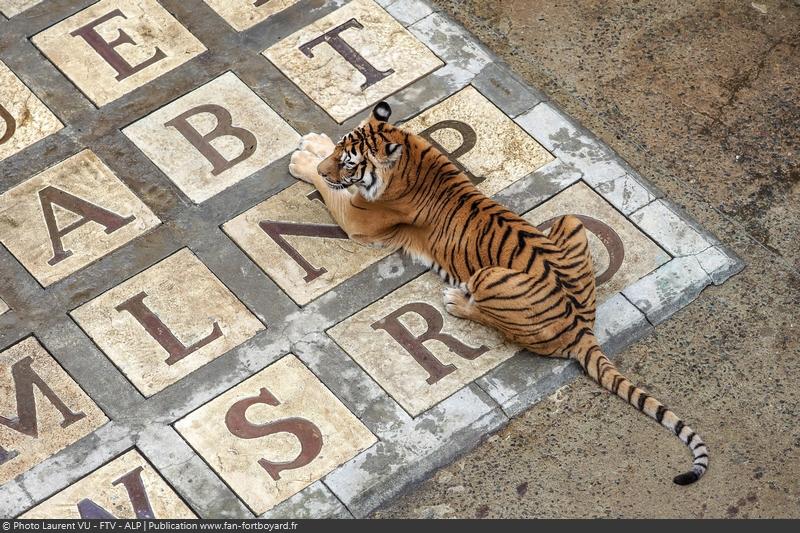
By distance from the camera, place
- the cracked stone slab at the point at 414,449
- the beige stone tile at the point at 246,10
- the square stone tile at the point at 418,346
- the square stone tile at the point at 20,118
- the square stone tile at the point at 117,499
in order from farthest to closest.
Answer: the beige stone tile at the point at 246,10 < the square stone tile at the point at 20,118 < the square stone tile at the point at 418,346 < the cracked stone slab at the point at 414,449 < the square stone tile at the point at 117,499

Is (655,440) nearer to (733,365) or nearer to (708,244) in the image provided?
(733,365)

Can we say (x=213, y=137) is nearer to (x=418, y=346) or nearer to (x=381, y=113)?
(x=381, y=113)

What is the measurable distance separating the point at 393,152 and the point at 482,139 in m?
1.26

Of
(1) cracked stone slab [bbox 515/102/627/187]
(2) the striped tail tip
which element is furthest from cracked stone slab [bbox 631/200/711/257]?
(2) the striped tail tip

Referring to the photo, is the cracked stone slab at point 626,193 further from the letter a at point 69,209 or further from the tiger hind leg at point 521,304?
the letter a at point 69,209

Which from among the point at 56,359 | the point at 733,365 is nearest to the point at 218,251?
the point at 56,359

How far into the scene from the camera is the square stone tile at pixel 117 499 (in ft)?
26.4

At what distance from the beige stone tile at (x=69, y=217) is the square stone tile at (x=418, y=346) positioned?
1658 mm

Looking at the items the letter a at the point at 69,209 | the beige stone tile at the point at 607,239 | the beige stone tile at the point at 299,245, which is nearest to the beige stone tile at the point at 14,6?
the letter a at the point at 69,209

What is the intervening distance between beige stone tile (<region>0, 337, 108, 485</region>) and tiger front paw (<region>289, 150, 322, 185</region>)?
208cm

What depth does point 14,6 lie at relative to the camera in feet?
35.0

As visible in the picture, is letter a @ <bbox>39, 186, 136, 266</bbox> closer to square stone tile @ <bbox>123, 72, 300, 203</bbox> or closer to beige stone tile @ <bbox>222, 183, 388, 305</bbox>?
square stone tile @ <bbox>123, 72, 300, 203</bbox>

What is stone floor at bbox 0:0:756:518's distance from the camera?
27.1ft

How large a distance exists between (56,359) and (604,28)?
4.78m
